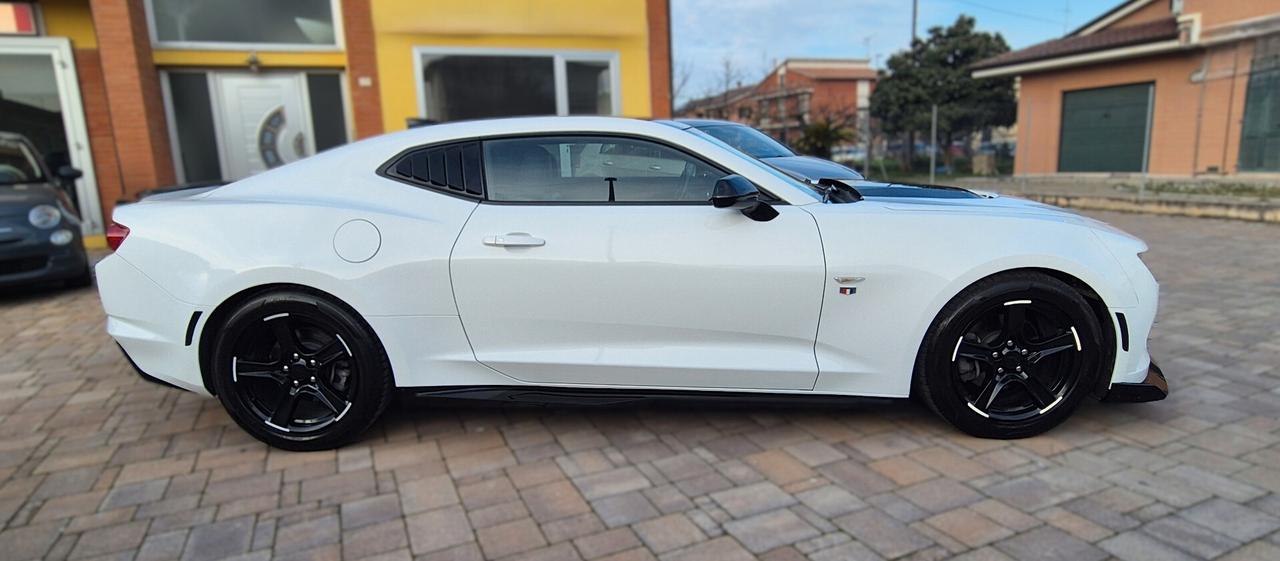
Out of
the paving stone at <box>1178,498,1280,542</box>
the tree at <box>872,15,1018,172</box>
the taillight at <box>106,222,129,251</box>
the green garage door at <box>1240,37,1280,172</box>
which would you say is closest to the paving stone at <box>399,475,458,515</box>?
the taillight at <box>106,222,129,251</box>

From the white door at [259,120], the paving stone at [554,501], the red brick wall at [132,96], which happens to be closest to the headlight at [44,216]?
the red brick wall at [132,96]

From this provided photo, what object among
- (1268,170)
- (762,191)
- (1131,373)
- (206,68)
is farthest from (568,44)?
(1268,170)

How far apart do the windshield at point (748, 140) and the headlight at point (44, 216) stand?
5883mm

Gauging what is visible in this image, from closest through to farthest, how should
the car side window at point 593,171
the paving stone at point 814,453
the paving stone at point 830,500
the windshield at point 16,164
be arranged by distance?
the paving stone at point 830,500 → the paving stone at point 814,453 → the car side window at point 593,171 → the windshield at point 16,164

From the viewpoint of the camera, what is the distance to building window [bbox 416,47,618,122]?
10047mm

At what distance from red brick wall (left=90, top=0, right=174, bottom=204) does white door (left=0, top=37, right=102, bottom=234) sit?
1.30 feet

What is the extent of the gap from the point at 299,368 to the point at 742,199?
1.97 metres

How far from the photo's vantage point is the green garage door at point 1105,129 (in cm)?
1614

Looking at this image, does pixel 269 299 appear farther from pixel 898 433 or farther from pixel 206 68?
pixel 206 68

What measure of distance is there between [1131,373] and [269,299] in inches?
140

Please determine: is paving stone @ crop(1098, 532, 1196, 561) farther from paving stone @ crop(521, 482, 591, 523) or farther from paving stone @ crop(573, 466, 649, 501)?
paving stone @ crop(521, 482, 591, 523)

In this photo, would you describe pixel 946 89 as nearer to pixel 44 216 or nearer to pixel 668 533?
pixel 44 216

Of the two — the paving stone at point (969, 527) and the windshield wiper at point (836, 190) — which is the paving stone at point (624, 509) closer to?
the paving stone at point (969, 527)

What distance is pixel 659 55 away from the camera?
10.7m
